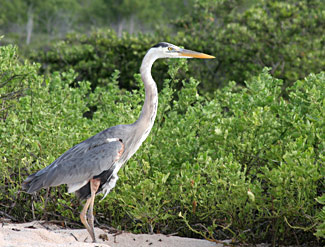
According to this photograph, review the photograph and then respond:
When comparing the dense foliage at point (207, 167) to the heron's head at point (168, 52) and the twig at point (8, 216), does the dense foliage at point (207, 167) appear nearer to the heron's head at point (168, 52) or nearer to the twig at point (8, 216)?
the twig at point (8, 216)

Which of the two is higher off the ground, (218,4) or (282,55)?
(218,4)

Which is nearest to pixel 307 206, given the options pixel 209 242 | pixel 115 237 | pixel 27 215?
pixel 209 242

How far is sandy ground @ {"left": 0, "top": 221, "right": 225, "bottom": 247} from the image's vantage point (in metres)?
4.45

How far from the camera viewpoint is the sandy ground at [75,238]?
14.6 ft

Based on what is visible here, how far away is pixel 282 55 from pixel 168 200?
23.0 feet

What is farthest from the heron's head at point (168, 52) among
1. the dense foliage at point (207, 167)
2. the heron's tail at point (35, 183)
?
the heron's tail at point (35, 183)

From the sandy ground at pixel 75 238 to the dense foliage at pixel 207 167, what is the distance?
17cm

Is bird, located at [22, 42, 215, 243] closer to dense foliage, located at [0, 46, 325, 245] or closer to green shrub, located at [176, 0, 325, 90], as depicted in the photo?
dense foliage, located at [0, 46, 325, 245]

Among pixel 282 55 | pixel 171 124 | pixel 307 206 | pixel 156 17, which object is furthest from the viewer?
pixel 156 17

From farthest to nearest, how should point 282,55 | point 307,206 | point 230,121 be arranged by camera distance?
point 282,55
point 230,121
point 307,206

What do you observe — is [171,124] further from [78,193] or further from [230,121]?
[78,193]

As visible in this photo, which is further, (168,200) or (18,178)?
(18,178)

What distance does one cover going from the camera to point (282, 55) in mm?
11031

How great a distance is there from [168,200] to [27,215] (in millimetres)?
1730
